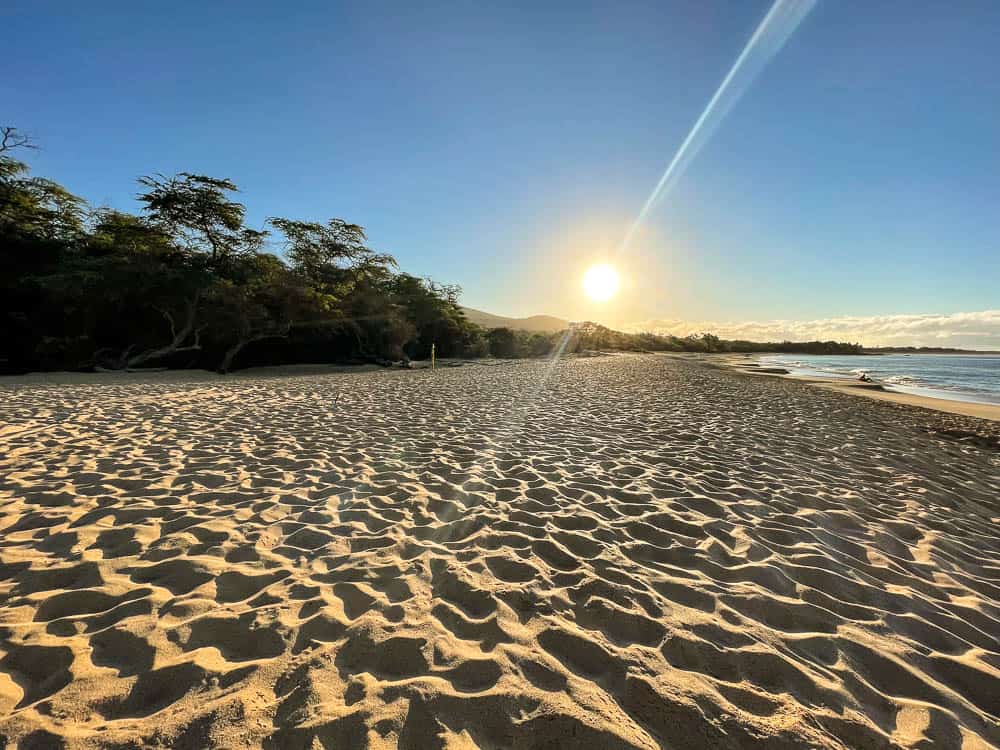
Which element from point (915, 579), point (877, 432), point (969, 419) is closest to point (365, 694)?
point (915, 579)

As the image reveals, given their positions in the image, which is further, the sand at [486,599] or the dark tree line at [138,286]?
the dark tree line at [138,286]

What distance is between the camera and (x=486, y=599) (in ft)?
8.08

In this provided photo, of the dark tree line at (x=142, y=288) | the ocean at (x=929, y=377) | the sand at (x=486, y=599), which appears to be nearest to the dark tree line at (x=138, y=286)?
the dark tree line at (x=142, y=288)

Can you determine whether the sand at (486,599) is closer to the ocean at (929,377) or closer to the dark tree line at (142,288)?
the dark tree line at (142,288)

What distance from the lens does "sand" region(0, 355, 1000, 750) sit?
1.67 metres

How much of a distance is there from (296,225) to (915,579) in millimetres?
28616

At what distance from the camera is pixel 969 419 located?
9969 mm

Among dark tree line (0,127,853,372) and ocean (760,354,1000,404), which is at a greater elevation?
dark tree line (0,127,853,372)

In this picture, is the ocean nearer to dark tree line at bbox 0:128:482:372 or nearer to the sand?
the sand

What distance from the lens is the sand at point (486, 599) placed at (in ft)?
5.48

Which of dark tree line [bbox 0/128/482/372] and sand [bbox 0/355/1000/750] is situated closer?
sand [bbox 0/355/1000/750]

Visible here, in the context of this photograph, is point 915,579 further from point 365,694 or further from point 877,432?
point 877,432

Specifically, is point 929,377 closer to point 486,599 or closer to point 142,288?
point 486,599

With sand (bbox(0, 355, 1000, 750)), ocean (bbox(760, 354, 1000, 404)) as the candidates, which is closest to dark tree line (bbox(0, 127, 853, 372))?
sand (bbox(0, 355, 1000, 750))
